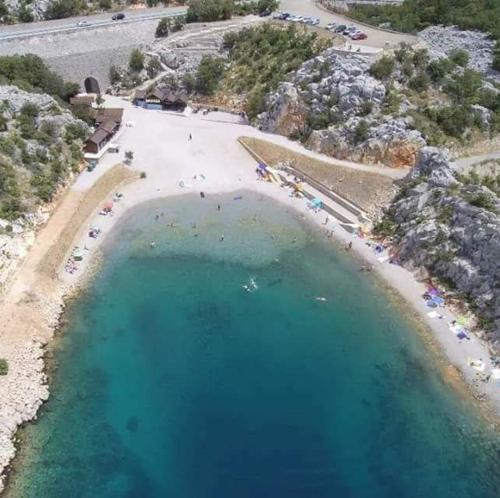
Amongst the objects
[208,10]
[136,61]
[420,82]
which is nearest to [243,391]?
[420,82]

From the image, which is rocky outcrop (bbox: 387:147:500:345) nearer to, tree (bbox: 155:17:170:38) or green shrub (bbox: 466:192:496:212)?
green shrub (bbox: 466:192:496:212)

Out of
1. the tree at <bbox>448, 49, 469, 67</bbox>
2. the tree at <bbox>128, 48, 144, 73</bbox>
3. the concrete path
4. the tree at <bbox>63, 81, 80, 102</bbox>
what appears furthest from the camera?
the tree at <bbox>128, 48, 144, 73</bbox>

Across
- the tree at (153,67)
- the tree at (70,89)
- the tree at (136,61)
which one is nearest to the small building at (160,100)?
the tree at (153,67)

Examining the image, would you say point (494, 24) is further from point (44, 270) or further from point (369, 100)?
point (44, 270)

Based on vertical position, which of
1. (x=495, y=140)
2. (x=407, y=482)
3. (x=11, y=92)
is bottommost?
(x=407, y=482)

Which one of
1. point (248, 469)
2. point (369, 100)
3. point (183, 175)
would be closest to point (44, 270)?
point (183, 175)

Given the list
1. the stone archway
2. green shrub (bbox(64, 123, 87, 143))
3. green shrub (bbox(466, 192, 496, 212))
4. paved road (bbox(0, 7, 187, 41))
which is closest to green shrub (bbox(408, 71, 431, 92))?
green shrub (bbox(466, 192, 496, 212))

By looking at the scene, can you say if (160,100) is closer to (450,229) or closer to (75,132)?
(75,132)
